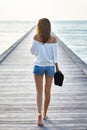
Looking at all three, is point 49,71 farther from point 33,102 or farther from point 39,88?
point 33,102

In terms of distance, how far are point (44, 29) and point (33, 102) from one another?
2.33 meters

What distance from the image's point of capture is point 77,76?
11.4m

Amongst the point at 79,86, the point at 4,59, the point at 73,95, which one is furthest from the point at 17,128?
the point at 4,59

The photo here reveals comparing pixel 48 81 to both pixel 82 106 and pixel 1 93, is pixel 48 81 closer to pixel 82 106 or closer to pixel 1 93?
pixel 82 106

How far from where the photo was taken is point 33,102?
322 inches

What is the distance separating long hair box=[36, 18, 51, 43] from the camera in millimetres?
6172

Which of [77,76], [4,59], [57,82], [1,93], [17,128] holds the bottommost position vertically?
[4,59]

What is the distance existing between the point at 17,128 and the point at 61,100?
202 cm

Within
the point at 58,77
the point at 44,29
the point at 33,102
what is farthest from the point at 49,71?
the point at 33,102

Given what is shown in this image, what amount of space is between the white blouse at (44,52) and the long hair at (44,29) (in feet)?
0.38

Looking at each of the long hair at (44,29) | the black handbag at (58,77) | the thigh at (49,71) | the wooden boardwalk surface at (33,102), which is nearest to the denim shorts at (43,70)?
the thigh at (49,71)

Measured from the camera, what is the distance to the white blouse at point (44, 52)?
6.41 m

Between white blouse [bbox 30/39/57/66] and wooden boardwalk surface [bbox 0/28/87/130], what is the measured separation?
97cm

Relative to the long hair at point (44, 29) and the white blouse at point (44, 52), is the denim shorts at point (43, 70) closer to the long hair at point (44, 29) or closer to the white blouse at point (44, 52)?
the white blouse at point (44, 52)
